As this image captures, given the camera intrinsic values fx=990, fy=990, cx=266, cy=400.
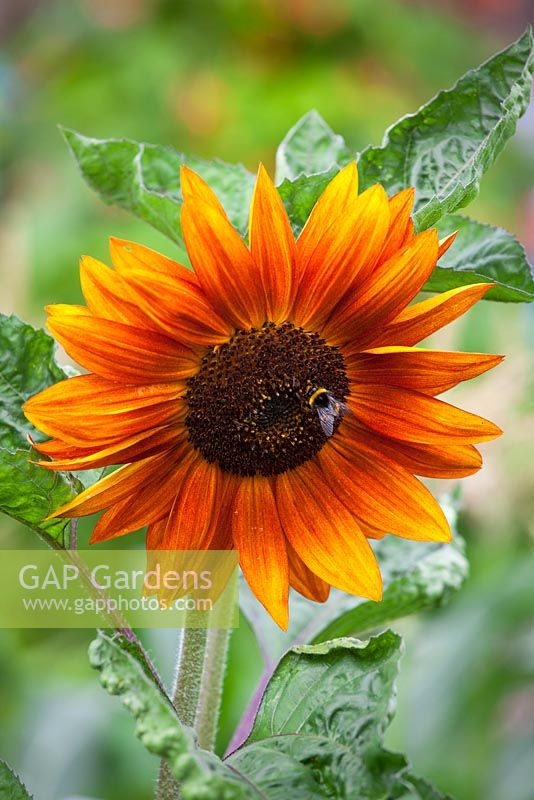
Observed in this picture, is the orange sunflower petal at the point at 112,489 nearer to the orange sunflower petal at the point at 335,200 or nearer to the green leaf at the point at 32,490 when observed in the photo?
the green leaf at the point at 32,490

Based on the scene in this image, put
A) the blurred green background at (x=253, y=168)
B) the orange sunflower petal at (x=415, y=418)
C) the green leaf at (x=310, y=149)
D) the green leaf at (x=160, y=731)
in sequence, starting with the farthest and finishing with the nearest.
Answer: the blurred green background at (x=253, y=168)
the green leaf at (x=310, y=149)
the orange sunflower petal at (x=415, y=418)
the green leaf at (x=160, y=731)

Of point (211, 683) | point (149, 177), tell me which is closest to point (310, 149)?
point (149, 177)

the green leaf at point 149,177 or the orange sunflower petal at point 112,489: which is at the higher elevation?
the green leaf at point 149,177

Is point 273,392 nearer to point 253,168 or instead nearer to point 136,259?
point 136,259

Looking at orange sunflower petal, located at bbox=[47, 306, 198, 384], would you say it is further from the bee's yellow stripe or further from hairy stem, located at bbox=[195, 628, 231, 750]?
hairy stem, located at bbox=[195, 628, 231, 750]

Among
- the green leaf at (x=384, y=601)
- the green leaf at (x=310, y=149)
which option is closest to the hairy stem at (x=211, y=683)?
the green leaf at (x=384, y=601)
